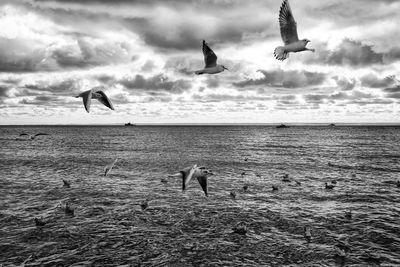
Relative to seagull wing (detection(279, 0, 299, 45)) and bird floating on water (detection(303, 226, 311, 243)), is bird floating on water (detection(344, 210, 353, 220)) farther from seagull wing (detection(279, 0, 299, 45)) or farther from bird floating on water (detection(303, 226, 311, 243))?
seagull wing (detection(279, 0, 299, 45))

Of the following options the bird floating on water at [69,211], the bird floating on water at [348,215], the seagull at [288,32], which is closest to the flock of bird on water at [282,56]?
the seagull at [288,32]

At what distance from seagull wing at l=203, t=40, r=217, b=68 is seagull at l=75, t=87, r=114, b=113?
5.94 m

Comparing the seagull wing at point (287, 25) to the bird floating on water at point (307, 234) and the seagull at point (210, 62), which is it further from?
the bird floating on water at point (307, 234)

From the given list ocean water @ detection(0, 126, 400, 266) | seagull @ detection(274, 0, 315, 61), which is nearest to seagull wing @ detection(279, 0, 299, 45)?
seagull @ detection(274, 0, 315, 61)

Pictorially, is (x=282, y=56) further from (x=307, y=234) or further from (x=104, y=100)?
(x=307, y=234)

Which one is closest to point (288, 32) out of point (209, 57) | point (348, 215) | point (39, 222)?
point (209, 57)

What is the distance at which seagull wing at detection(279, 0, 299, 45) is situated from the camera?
10117 mm

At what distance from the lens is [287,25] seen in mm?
10375

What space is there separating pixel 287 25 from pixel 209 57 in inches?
135

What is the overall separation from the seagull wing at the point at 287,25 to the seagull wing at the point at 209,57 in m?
2.99

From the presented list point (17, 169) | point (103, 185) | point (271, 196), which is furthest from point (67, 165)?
point (271, 196)

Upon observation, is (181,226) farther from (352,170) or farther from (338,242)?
(352,170)

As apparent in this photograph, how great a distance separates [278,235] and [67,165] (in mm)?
38834

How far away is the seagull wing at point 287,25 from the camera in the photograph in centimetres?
1012
